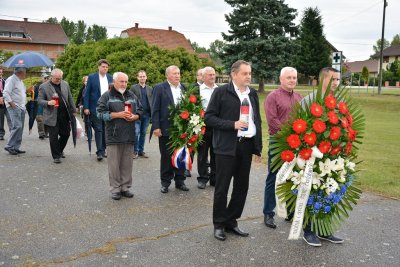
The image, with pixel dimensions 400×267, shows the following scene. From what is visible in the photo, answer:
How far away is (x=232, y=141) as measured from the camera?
5250 millimetres

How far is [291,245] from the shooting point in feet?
16.9

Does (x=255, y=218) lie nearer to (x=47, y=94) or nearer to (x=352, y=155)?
(x=352, y=155)

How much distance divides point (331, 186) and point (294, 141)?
2.22ft

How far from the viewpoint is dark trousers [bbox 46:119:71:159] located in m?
9.75

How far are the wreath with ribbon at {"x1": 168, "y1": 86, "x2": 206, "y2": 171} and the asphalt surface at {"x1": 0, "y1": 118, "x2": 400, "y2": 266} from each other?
614 millimetres

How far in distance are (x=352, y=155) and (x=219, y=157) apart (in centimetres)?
155

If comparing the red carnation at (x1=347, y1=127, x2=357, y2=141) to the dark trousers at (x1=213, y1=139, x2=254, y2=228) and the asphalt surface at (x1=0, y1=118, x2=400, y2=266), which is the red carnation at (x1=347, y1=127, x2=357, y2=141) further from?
the asphalt surface at (x1=0, y1=118, x2=400, y2=266)

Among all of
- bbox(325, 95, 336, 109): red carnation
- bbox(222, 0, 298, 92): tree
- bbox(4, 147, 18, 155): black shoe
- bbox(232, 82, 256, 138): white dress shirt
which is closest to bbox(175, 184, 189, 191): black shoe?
bbox(232, 82, 256, 138): white dress shirt

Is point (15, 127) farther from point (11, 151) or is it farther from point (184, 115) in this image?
point (184, 115)

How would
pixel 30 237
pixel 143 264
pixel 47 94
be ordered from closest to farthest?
pixel 143 264, pixel 30 237, pixel 47 94

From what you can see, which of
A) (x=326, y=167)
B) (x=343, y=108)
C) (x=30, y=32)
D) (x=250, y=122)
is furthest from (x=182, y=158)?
(x=30, y=32)

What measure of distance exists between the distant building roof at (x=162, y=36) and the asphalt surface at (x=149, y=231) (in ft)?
193

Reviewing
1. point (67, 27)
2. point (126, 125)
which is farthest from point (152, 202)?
point (67, 27)

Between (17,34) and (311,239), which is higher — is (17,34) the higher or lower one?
the higher one
